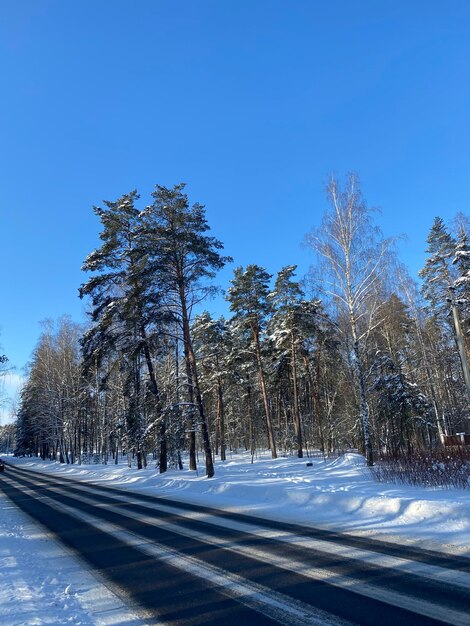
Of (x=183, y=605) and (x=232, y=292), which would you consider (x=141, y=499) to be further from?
(x=232, y=292)

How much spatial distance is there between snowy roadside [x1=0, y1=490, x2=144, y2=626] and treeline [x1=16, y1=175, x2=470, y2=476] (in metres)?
10.4

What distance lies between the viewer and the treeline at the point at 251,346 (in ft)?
63.0

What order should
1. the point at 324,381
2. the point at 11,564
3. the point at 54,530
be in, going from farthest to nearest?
the point at 324,381
the point at 54,530
the point at 11,564

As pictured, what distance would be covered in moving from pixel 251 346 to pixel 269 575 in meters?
29.4

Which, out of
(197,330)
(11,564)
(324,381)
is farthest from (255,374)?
(11,564)

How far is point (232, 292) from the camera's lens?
33.2m

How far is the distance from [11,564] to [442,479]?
Result: 10830 mm

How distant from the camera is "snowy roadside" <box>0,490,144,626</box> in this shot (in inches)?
177

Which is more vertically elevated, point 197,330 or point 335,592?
point 197,330

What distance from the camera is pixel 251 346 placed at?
34.8m

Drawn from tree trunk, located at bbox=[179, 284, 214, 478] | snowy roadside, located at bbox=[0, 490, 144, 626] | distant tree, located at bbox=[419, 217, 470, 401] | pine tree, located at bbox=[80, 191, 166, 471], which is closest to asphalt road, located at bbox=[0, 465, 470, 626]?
snowy roadside, located at bbox=[0, 490, 144, 626]

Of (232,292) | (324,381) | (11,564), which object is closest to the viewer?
(11,564)

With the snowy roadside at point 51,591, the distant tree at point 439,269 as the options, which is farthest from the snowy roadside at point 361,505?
the distant tree at point 439,269

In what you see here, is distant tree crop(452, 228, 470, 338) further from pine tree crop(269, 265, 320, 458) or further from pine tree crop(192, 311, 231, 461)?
pine tree crop(192, 311, 231, 461)
